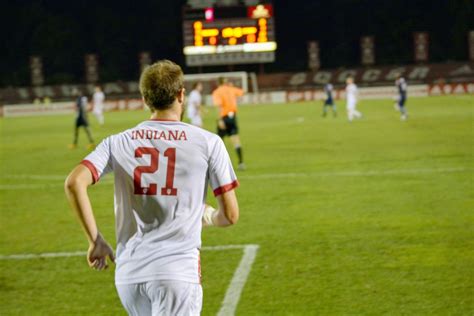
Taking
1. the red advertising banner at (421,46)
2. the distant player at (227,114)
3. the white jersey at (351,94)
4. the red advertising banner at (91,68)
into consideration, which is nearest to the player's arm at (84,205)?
the distant player at (227,114)

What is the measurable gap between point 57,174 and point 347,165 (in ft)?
23.6

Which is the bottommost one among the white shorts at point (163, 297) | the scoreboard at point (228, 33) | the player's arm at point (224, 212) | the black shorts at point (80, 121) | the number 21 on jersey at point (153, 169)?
the black shorts at point (80, 121)

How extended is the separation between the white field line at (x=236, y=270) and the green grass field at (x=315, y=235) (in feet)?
0.28

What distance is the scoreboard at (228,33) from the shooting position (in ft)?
150

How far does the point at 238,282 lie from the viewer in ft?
27.4

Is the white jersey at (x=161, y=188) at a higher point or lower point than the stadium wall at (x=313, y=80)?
higher

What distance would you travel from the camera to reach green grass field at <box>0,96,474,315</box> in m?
7.73

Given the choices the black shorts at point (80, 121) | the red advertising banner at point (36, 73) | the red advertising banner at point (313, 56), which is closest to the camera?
the black shorts at point (80, 121)

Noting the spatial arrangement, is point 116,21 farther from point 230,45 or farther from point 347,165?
point 347,165

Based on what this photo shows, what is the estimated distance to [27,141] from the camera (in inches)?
1233

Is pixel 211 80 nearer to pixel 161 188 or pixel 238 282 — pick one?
pixel 238 282

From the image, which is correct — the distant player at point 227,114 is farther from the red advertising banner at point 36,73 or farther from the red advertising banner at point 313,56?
the red advertising banner at point 36,73

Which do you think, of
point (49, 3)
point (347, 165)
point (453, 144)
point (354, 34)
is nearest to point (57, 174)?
point (347, 165)

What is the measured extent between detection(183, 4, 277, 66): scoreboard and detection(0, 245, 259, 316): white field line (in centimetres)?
3637
